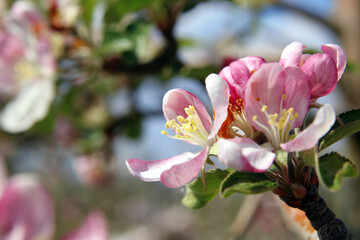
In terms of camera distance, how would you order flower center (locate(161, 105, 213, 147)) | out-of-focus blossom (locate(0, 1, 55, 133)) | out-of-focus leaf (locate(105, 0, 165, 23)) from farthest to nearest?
out-of-focus blossom (locate(0, 1, 55, 133)) < out-of-focus leaf (locate(105, 0, 165, 23)) < flower center (locate(161, 105, 213, 147))

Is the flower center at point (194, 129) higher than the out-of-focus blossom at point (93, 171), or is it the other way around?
the flower center at point (194, 129)

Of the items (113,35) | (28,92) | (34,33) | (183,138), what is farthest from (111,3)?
(183,138)

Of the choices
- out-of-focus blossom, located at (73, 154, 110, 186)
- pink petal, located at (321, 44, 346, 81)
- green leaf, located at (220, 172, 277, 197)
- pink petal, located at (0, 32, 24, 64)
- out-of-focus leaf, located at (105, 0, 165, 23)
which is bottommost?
out-of-focus blossom, located at (73, 154, 110, 186)

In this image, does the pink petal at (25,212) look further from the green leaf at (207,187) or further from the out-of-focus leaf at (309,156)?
the out-of-focus leaf at (309,156)

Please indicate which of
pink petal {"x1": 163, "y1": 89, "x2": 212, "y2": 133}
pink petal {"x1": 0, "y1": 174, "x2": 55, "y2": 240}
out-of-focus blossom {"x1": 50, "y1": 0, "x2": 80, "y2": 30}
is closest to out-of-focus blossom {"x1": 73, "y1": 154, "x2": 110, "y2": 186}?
out-of-focus blossom {"x1": 50, "y1": 0, "x2": 80, "y2": 30}

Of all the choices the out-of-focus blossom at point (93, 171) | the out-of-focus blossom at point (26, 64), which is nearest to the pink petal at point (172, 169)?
the out-of-focus blossom at point (26, 64)

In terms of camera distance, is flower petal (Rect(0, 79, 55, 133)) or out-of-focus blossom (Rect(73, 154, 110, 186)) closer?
flower petal (Rect(0, 79, 55, 133))

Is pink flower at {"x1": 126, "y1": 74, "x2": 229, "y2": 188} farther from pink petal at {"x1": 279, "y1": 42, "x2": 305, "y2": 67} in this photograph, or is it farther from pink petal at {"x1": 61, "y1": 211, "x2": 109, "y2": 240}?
pink petal at {"x1": 61, "y1": 211, "x2": 109, "y2": 240}
